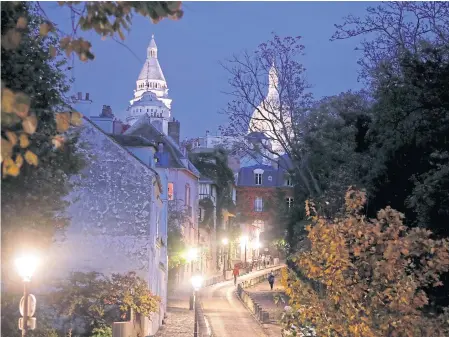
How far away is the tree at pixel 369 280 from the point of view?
13.0 meters

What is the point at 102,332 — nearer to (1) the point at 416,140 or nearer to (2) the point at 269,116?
(2) the point at 269,116

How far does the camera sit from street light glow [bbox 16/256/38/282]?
49.6ft

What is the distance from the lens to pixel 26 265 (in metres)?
15.2

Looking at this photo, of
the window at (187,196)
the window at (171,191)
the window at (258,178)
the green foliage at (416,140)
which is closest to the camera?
the green foliage at (416,140)

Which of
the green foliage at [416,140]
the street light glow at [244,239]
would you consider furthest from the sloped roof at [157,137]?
the street light glow at [244,239]

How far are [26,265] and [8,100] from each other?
1077 cm

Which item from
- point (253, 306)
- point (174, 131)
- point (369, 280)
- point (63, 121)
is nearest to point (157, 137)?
point (174, 131)

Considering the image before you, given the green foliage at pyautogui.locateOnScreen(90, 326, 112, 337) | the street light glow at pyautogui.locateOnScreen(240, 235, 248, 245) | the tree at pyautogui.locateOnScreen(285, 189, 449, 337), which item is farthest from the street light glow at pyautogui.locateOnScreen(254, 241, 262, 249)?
the tree at pyautogui.locateOnScreen(285, 189, 449, 337)

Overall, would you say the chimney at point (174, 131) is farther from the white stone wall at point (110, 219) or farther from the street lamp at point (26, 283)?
the street lamp at point (26, 283)

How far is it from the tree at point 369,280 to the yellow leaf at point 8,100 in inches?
341

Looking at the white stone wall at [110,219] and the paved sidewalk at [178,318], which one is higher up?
the white stone wall at [110,219]

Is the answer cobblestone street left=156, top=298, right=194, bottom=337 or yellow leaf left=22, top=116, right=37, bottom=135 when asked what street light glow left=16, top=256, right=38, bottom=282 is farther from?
cobblestone street left=156, top=298, right=194, bottom=337

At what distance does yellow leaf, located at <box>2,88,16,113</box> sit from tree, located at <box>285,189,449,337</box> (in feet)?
28.4

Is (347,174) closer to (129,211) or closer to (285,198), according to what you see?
(129,211)
